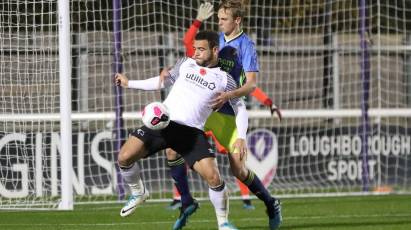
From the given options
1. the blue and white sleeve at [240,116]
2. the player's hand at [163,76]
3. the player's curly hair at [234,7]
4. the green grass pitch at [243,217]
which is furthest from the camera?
the green grass pitch at [243,217]

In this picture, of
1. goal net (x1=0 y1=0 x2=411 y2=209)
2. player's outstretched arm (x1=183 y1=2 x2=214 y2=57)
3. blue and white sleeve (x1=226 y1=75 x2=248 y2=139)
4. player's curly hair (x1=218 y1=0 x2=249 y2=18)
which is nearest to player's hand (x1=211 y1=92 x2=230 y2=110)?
blue and white sleeve (x1=226 y1=75 x2=248 y2=139)

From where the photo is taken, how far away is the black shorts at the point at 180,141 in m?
9.20

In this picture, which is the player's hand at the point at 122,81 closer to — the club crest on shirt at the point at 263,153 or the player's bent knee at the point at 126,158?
the player's bent knee at the point at 126,158

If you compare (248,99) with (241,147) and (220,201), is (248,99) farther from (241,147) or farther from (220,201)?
(220,201)

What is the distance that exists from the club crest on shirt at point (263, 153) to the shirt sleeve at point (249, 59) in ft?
18.9

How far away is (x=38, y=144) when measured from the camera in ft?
44.7

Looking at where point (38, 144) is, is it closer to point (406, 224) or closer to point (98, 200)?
point (98, 200)

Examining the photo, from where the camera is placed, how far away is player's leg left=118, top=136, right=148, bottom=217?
930 centimetres

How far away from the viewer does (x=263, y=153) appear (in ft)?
52.9

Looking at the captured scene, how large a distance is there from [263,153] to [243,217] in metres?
4.37

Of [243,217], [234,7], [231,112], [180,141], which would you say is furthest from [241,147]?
[243,217]

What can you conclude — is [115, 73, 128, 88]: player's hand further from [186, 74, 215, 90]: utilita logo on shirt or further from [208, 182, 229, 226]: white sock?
[208, 182, 229, 226]: white sock

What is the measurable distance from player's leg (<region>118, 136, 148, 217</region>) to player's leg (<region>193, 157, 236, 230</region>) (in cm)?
52

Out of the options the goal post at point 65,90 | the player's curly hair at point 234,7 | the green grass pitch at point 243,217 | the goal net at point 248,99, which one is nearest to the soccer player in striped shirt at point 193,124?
the player's curly hair at point 234,7
